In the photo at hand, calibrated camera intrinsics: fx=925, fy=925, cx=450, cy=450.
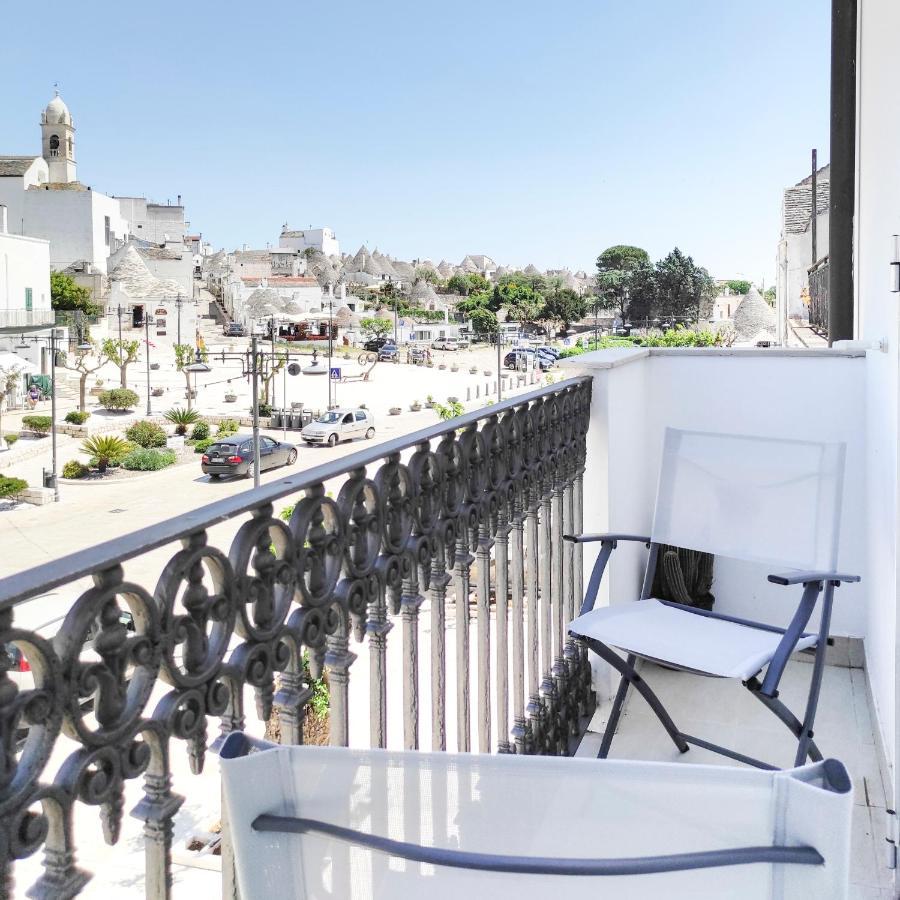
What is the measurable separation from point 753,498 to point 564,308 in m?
77.6

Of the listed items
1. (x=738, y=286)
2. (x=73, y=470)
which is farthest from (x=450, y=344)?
(x=73, y=470)

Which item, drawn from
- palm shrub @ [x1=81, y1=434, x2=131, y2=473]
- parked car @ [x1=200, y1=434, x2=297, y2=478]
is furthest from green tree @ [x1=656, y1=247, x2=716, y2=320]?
palm shrub @ [x1=81, y1=434, x2=131, y2=473]

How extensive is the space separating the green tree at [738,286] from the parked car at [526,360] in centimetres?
2294

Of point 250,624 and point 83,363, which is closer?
point 250,624

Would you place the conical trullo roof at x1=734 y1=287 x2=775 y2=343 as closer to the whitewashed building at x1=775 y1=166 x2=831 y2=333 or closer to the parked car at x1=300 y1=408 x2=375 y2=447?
the parked car at x1=300 y1=408 x2=375 y2=447

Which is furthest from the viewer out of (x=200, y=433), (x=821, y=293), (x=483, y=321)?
(x=483, y=321)

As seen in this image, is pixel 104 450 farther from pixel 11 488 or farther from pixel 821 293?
pixel 821 293

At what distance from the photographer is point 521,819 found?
824mm

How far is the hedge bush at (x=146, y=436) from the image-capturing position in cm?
3519

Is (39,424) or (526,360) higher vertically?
(526,360)

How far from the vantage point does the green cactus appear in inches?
128

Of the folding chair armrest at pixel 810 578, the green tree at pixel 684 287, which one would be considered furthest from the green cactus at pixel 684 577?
A: the green tree at pixel 684 287

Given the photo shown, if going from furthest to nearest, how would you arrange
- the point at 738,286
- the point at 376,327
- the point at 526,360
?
the point at 376,327 < the point at 738,286 < the point at 526,360

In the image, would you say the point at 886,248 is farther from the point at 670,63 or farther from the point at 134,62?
the point at 134,62
